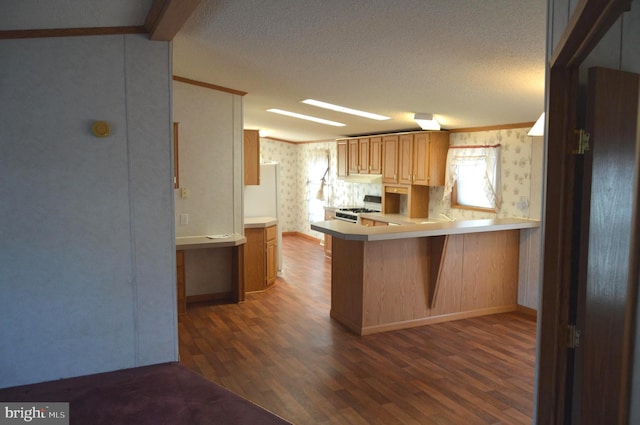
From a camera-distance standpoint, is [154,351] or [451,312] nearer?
[154,351]

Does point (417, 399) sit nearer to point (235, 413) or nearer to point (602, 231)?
point (235, 413)

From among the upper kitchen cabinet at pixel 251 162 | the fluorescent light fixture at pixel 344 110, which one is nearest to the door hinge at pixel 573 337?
the fluorescent light fixture at pixel 344 110

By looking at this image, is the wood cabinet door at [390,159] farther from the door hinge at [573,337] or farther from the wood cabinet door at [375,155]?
the door hinge at [573,337]

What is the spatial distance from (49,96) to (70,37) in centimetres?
39

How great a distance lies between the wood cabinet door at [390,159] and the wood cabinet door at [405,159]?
0.30 ft

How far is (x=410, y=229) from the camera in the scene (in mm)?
4570

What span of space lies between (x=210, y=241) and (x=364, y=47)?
2.81 meters

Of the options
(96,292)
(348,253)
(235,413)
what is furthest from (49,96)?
(348,253)

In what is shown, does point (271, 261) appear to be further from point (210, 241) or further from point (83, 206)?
point (83, 206)

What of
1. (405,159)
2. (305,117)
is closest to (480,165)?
(405,159)

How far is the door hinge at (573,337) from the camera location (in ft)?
5.36

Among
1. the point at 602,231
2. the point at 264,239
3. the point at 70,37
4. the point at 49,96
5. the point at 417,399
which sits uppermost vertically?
the point at 70,37

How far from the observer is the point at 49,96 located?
2.98 metres

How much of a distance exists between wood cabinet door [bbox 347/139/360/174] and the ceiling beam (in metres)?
5.15
